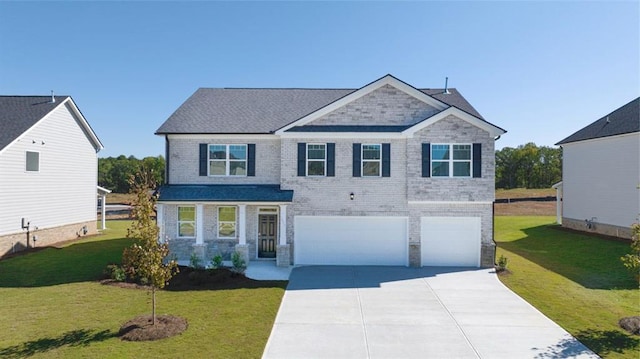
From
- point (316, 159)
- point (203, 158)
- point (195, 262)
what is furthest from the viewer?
point (203, 158)

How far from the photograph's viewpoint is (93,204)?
2458 centimetres

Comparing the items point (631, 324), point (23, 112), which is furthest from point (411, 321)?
point (23, 112)

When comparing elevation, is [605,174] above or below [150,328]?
above

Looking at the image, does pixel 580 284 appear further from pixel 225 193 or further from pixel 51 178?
pixel 51 178

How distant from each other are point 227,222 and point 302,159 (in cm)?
457

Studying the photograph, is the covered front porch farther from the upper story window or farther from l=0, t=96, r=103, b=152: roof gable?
l=0, t=96, r=103, b=152: roof gable

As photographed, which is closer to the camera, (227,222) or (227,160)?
(227,222)

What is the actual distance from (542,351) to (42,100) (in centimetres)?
2641

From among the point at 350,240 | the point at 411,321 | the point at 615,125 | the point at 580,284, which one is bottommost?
the point at 411,321

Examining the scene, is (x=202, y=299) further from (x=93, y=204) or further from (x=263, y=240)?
(x=93, y=204)

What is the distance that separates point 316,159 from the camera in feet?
54.5

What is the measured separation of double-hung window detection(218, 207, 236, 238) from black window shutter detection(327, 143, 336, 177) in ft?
15.7

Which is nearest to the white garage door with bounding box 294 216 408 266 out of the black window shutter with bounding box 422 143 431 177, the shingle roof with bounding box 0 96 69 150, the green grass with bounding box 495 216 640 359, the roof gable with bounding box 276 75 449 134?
the black window shutter with bounding box 422 143 431 177

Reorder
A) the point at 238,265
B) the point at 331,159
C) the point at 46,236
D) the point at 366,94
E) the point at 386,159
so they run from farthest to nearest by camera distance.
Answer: the point at 46,236
the point at 366,94
the point at 331,159
the point at 386,159
the point at 238,265
